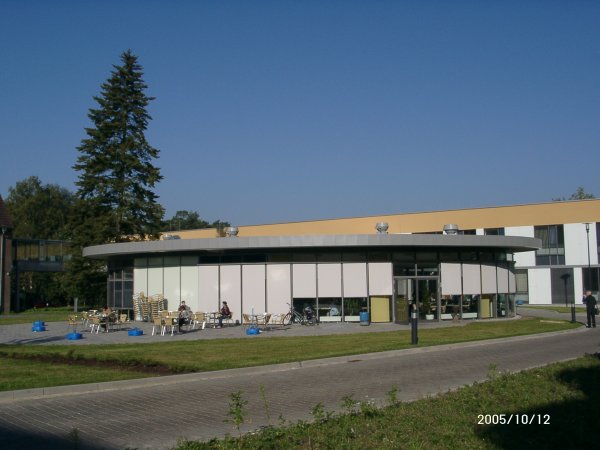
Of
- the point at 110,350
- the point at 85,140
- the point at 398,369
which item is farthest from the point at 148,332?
the point at 85,140

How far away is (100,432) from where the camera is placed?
384 inches

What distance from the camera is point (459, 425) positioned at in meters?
8.96

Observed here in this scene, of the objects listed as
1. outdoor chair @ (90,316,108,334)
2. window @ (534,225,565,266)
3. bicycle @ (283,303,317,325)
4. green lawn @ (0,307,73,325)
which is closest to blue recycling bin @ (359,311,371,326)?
bicycle @ (283,303,317,325)

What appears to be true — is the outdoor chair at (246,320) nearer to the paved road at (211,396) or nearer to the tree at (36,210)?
the paved road at (211,396)

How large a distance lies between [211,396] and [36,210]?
83534 mm

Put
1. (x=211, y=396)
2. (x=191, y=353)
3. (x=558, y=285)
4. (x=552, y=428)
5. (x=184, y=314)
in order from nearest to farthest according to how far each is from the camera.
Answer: (x=552, y=428) < (x=211, y=396) < (x=191, y=353) < (x=184, y=314) < (x=558, y=285)

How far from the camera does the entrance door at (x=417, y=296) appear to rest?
3328cm

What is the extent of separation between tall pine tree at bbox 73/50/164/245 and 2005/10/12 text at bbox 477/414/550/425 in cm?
4426

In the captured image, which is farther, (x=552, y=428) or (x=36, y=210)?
(x=36, y=210)

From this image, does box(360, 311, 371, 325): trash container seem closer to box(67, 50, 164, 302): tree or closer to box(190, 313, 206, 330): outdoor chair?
box(190, 313, 206, 330): outdoor chair

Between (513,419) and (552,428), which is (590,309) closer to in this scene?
(513,419)

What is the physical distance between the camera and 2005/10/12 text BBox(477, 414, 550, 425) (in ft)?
29.9

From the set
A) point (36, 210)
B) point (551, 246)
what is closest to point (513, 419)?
point (551, 246)

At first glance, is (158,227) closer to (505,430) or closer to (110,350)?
(110,350)
